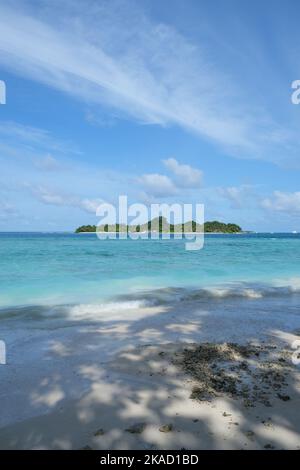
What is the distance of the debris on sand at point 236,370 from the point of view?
494 cm

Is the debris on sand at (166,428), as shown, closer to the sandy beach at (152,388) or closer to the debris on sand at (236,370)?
the sandy beach at (152,388)

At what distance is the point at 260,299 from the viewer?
42.7 feet

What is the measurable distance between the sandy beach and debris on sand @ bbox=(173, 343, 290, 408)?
0.05 ft

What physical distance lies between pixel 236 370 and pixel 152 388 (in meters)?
1.51

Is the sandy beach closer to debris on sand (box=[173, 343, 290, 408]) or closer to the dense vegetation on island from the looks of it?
debris on sand (box=[173, 343, 290, 408])

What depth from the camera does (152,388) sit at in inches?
205

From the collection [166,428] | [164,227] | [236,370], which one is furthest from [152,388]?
[164,227]

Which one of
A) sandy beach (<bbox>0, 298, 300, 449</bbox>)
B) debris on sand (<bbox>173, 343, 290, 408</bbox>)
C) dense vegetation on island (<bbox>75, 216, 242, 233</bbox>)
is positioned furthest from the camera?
dense vegetation on island (<bbox>75, 216, 242, 233</bbox>)

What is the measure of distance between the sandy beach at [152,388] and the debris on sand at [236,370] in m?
0.02

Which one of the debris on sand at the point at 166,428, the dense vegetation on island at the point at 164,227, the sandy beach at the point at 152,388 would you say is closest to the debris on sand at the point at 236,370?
the sandy beach at the point at 152,388

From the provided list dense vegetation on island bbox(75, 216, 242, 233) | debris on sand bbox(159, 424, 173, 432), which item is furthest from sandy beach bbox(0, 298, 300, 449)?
dense vegetation on island bbox(75, 216, 242, 233)

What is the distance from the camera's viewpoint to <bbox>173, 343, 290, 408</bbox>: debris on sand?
16.2 feet
